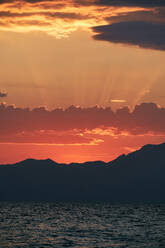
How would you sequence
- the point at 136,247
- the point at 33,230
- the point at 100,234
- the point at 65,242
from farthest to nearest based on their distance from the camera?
the point at 33,230, the point at 100,234, the point at 65,242, the point at 136,247

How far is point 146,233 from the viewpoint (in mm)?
130375

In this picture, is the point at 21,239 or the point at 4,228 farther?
the point at 4,228

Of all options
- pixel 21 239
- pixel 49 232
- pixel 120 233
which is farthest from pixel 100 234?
pixel 21 239

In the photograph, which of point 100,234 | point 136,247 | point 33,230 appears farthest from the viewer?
point 33,230

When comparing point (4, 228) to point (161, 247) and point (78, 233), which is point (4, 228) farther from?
point (161, 247)

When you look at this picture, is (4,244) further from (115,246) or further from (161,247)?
(161,247)

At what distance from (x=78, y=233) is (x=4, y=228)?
81.7 ft

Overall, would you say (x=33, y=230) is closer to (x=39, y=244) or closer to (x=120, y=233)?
(x=120, y=233)

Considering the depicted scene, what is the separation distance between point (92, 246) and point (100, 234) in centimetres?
2645

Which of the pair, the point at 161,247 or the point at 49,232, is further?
the point at 49,232

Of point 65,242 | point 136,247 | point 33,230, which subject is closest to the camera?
point 136,247

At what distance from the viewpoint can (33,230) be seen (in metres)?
137

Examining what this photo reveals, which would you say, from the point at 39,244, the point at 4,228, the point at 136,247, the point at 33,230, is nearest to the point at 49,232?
the point at 33,230

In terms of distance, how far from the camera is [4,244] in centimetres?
10319
